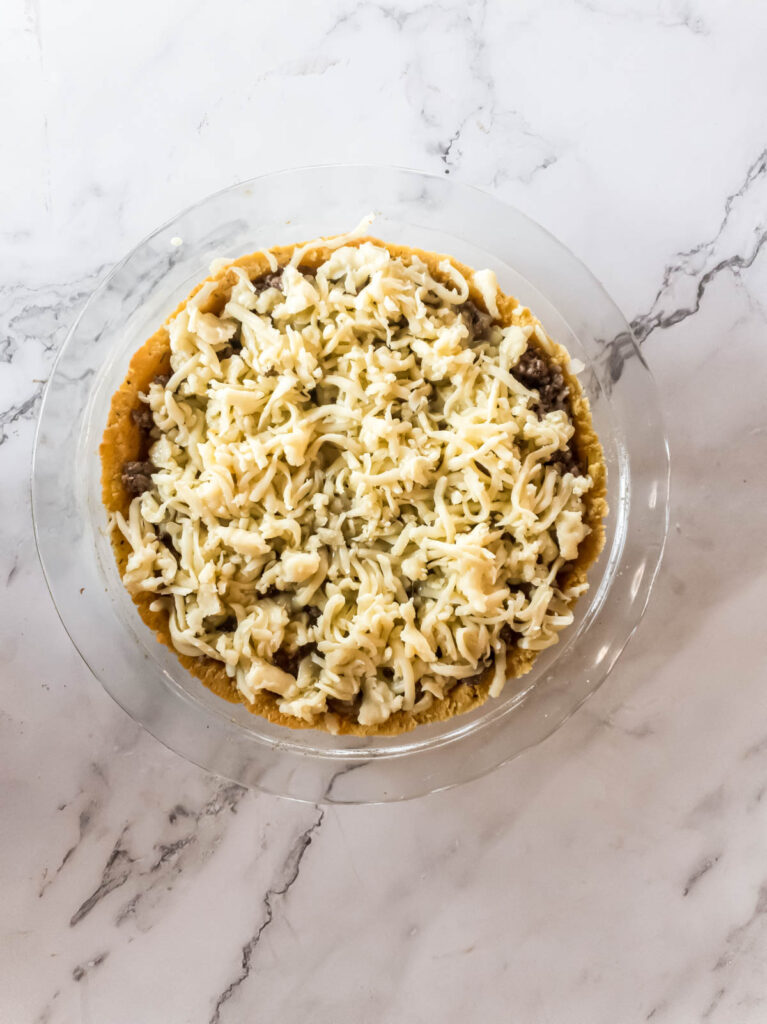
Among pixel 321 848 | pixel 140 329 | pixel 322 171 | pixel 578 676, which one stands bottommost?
pixel 321 848

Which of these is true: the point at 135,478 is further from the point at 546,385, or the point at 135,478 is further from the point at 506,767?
the point at 506,767

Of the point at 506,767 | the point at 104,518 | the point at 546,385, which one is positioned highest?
the point at 546,385

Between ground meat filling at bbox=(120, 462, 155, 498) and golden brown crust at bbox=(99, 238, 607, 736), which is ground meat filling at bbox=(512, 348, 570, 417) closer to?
golden brown crust at bbox=(99, 238, 607, 736)

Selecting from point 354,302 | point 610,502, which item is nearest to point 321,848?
point 610,502

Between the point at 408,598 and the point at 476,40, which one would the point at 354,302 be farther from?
the point at 476,40

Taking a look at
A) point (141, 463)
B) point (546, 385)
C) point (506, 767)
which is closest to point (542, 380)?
point (546, 385)
